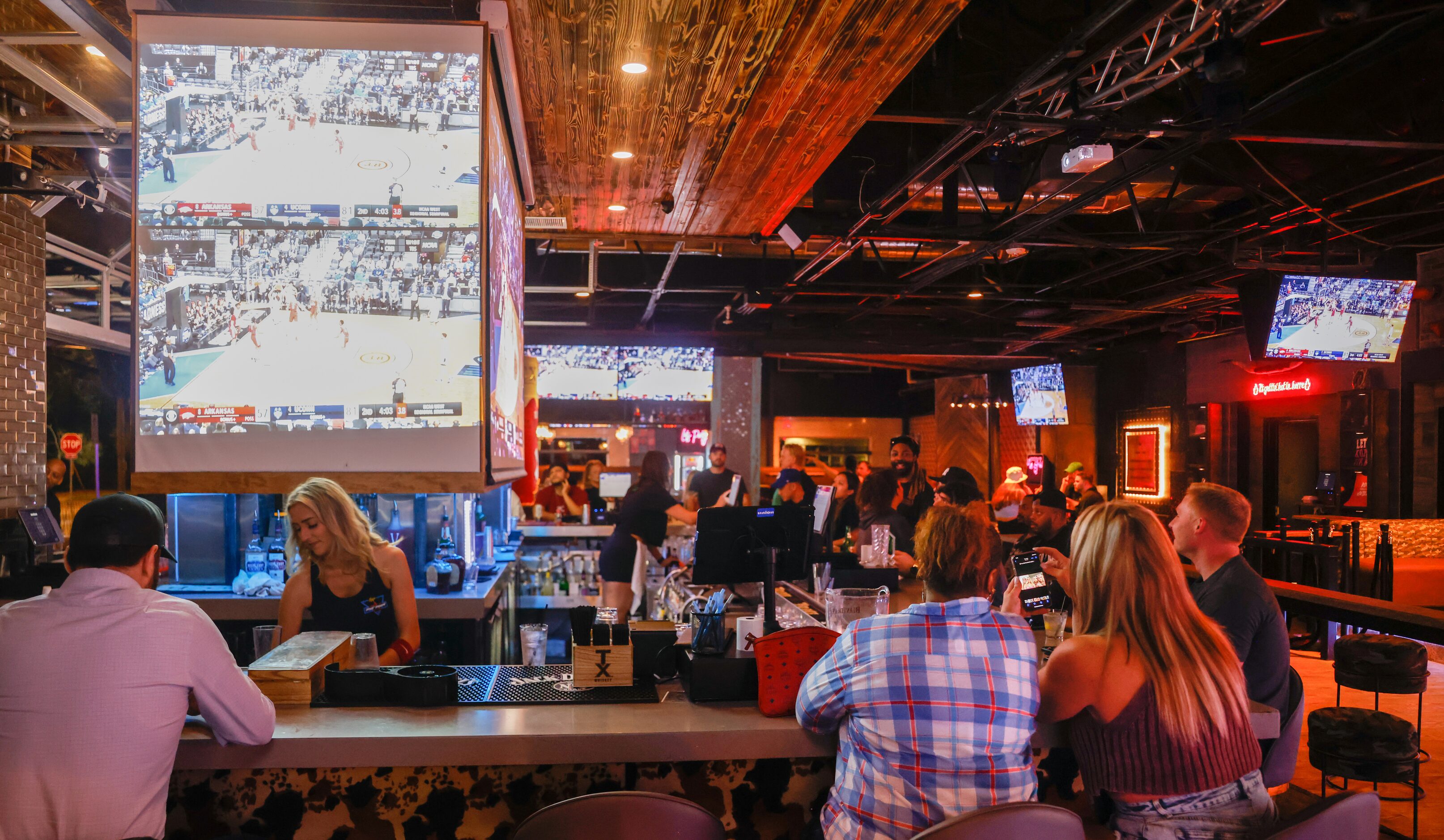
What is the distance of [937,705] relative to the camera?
2.06m

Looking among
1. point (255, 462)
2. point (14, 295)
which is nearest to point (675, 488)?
point (14, 295)

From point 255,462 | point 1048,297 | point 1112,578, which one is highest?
point 1048,297

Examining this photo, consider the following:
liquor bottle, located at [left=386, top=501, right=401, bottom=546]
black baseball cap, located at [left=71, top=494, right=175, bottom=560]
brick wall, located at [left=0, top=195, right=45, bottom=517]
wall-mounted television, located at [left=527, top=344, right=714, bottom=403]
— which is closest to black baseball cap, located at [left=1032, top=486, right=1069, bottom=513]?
liquor bottle, located at [left=386, top=501, right=401, bottom=546]

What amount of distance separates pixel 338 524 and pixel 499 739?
1.67 m

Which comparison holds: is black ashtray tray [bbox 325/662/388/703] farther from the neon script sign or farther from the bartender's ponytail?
the neon script sign

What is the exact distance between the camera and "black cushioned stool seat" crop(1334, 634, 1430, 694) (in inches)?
170

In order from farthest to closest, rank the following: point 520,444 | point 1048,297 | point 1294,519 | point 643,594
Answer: point 1048,297
point 1294,519
point 643,594
point 520,444

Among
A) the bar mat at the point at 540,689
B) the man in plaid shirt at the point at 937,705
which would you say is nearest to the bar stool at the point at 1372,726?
the man in plaid shirt at the point at 937,705

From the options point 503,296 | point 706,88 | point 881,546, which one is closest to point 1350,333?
point 881,546

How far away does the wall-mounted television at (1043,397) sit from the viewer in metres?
14.2

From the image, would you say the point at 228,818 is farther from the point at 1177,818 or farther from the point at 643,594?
the point at 643,594

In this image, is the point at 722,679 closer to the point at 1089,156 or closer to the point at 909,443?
the point at 1089,156

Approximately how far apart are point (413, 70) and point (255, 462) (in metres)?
1.34

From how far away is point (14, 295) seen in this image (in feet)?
19.4
